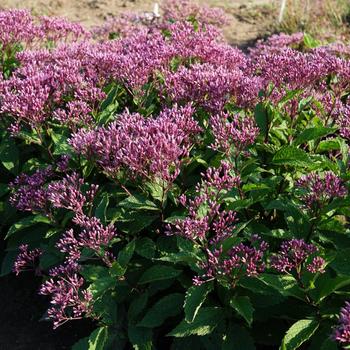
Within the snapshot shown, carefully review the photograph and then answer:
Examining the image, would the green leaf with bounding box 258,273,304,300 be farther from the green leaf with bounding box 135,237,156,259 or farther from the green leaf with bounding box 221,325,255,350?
the green leaf with bounding box 135,237,156,259

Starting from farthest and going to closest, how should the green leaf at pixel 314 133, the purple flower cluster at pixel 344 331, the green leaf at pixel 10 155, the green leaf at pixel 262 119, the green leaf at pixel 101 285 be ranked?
the green leaf at pixel 10 155
the green leaf at pixel 262 119
the green leaf at pixel 314 133
the green leaf at pixel 101 285
the purple flower cluster at pixel 344 331

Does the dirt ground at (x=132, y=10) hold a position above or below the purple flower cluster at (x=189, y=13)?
below

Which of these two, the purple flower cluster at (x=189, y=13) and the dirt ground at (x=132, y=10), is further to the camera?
the dirt ground at (x=132, y=10)

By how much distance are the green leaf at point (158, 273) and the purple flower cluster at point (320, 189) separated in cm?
96

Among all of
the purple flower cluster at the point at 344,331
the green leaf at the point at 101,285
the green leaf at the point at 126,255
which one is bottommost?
the green leaf at the point at 101,285

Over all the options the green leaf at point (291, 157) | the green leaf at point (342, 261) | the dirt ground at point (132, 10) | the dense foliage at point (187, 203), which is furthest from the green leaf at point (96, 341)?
the dirt ground at point (132, 10)

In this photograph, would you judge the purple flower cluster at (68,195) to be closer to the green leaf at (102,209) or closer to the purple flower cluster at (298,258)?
the green leaf at (102,209)

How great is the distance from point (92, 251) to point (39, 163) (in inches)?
56.1

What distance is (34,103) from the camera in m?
4.44

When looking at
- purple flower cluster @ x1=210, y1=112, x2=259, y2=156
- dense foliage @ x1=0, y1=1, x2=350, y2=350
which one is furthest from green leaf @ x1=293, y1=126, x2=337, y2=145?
purple flower cluster @ x1=210, y1=112, x2=259, y2=156

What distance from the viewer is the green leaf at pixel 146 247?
391 centimetres

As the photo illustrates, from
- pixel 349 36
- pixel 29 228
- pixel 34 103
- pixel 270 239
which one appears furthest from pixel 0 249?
pixel 349 36

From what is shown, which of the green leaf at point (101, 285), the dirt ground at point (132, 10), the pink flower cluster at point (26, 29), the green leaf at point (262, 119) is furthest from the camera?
the dirt ground at point (132, 10)

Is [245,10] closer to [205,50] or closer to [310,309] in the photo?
[205,50]
